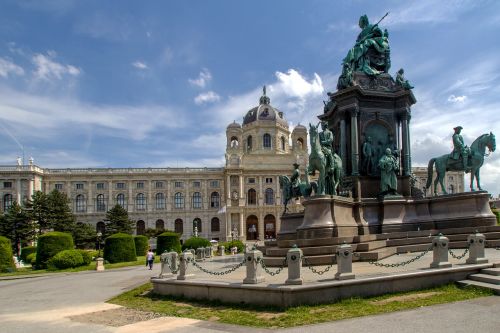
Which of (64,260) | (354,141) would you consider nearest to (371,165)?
(354,141)

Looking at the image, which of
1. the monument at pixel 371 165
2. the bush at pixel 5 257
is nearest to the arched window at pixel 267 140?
the bush at pixel 5 257

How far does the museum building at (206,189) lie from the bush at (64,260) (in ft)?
206

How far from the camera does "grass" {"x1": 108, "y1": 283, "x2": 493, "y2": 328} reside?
9.80m

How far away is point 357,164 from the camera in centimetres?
2006

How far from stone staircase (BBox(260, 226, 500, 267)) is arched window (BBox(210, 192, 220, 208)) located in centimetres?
8536

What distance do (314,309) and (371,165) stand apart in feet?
37.3

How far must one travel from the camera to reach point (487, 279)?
11.5 metres

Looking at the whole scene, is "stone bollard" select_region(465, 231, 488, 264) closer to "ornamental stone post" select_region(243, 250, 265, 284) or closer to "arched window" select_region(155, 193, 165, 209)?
"ornamental stone post" select_region(243, 250, 265, 284)

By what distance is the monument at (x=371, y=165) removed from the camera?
17.9 metres

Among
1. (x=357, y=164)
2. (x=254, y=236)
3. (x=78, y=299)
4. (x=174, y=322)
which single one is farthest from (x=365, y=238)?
(x=254, y=236)

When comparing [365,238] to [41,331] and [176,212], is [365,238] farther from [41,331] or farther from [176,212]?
[176,212]

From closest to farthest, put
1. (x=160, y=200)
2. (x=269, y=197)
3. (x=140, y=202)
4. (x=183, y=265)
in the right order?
(x=183, y=265)
(x=140, y=202)
(x=160, y=200)
(x=269, y=197)

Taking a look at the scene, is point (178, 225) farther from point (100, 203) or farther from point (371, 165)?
point (371, 165)

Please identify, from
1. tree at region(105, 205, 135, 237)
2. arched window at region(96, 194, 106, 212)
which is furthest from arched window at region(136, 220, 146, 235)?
tree at region(105, 205, 135, 237)
